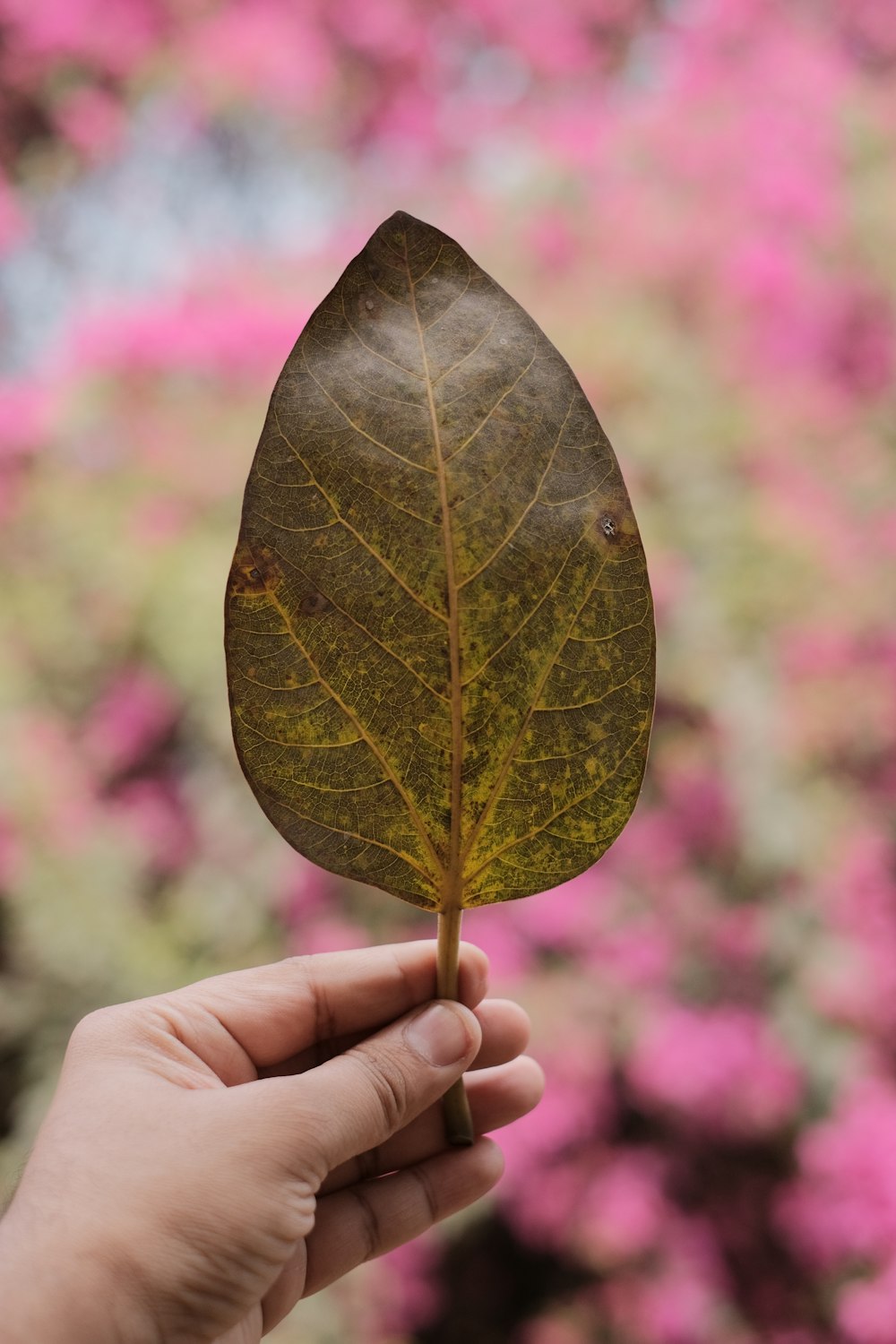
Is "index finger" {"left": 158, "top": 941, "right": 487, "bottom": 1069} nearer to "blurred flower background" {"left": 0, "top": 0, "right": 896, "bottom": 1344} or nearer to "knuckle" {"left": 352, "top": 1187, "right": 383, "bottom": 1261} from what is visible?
"knuckle" {"left": 352, "top": 1187, "right": 383, "bottom": 1261}

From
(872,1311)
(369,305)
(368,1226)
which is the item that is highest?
(369,305)

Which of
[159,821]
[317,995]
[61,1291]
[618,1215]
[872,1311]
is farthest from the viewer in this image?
[159,821]

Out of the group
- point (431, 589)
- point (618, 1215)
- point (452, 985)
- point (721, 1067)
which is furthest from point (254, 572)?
point (618, 1215)

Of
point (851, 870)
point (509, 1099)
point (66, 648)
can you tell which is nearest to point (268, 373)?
point (66, 648)

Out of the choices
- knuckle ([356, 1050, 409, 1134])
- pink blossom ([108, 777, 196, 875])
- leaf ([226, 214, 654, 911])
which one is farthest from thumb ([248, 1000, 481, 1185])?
pink blossom ([108, 777, 196, 875])

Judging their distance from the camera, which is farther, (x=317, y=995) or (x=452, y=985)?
(x=317, y=995)

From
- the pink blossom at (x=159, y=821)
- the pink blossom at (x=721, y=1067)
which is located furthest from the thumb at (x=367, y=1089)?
the pink blossom at (x=159, y=821)

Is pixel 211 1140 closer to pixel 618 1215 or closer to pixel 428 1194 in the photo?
pixel 428 1194
